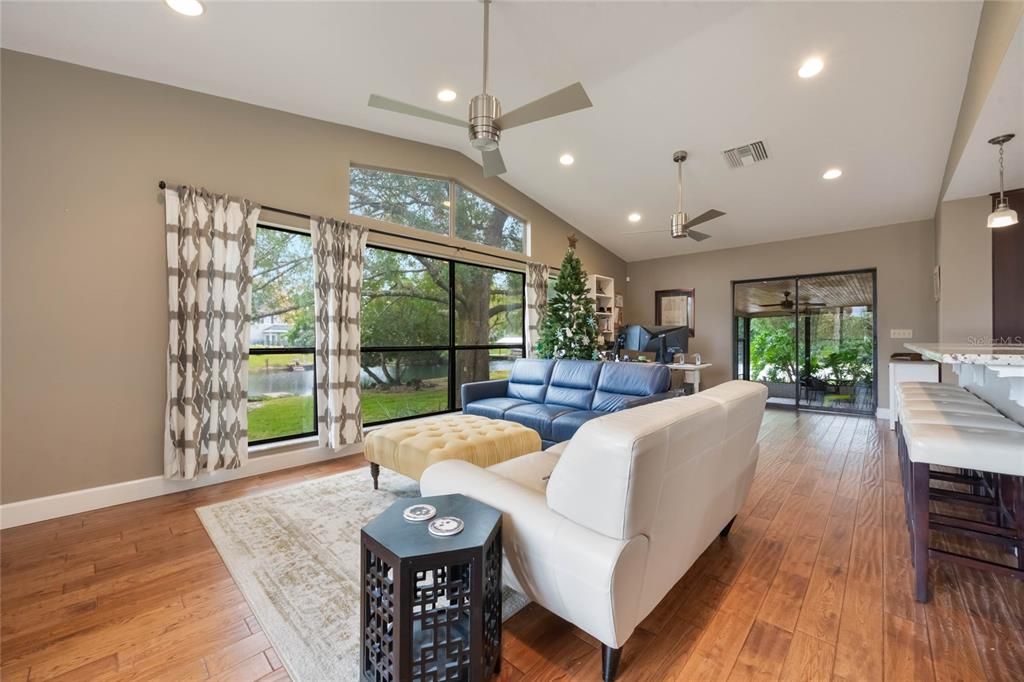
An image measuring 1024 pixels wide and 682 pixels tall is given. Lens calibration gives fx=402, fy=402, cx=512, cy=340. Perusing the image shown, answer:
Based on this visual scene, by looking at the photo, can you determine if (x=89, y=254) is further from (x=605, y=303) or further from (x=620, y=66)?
(x=605, y=303)

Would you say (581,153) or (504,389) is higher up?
(581,153)

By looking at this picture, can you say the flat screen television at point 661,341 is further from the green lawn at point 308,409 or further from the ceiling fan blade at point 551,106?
the ceiling fan blade at point 551,106

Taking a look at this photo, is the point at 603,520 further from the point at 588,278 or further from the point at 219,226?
the point at 588,278

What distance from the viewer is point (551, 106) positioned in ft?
7.68

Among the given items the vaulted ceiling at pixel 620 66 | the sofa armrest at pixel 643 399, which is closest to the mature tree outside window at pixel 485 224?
the vaulted ceiling at pixel 620 66

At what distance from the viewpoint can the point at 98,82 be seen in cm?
273

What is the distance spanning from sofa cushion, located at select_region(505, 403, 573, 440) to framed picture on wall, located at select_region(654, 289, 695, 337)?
13.7ft

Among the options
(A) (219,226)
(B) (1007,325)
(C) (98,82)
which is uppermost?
(C) (98,82)

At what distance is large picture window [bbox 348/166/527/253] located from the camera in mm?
4191

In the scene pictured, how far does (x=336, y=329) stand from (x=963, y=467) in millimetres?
4127

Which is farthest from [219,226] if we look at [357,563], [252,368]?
[357,563]

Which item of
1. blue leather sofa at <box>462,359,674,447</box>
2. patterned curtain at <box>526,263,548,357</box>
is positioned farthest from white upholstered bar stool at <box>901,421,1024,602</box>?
patterned curtain at <box>526,263,548,357</box>

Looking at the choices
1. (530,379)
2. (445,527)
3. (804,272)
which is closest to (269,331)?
(530,379)

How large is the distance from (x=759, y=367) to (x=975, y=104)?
15.2 ft
